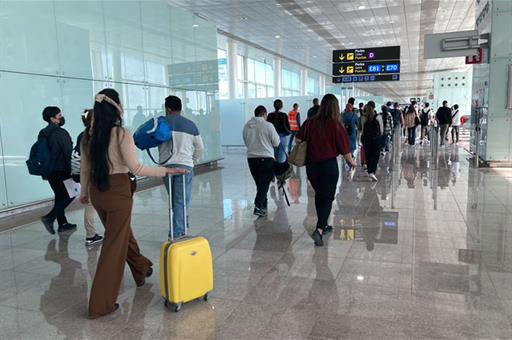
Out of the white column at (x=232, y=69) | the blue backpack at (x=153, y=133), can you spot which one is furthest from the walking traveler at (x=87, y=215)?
the white column at (x=232, y=69)

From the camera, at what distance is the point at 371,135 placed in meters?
9.33

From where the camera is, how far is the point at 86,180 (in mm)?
3514

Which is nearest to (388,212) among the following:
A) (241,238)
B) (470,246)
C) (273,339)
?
(470,246)

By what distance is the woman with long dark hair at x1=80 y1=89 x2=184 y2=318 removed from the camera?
3258 mm

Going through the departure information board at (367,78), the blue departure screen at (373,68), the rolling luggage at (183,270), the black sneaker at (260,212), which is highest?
the blue departure screen at (373,68)

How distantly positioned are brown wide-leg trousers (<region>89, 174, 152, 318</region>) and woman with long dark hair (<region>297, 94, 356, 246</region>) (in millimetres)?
2374

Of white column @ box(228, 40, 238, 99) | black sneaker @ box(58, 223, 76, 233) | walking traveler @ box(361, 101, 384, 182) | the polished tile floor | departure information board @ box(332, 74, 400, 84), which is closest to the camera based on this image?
the polished tile floor

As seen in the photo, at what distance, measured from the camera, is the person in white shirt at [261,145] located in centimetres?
620

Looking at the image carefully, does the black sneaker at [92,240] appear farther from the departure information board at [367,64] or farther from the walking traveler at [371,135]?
the departure information board at [367,64]

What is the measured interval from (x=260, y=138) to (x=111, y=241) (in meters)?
3.21

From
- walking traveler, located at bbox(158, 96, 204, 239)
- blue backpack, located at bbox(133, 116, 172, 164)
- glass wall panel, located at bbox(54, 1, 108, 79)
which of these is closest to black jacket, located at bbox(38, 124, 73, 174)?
walking traveler, located at bbox(158, 96, 204, 239)

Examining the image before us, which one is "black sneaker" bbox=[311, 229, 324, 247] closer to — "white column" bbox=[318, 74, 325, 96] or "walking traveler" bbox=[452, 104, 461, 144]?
"walking traveler" bbox=[452, 104, 461, 144]

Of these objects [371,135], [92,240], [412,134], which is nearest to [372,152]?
[371,135]

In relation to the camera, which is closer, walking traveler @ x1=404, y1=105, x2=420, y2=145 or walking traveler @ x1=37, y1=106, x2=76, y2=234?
walking traveler @ x1=37, y1=106, x2=76, y2=234
